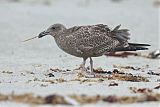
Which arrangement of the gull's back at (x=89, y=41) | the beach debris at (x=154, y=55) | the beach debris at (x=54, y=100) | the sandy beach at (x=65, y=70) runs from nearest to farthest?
the beach debris at (x=54, y=100) < the sandy beach at (x=65, y=70) < the gull's back at (x=89, y=41) < the beach debris at (x=154, y=55)

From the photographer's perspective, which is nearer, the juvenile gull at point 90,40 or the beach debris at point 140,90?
the beach debris at point 140,90

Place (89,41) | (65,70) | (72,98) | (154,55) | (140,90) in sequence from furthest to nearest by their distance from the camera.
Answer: (154,55) → (65,70) → (89,41) → (140,90) → (72,98)

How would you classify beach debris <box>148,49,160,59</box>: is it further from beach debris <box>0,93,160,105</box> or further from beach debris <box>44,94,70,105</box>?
beach debris <box>44,94,70,105</box>

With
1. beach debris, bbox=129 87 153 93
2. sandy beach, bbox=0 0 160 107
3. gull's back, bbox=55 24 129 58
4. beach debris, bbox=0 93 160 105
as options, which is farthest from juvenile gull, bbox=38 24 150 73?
beach debris, bbox=0 93 160 105

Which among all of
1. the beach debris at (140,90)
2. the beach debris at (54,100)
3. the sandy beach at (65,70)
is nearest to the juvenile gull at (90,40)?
Result: the sandy beach at (65,70)

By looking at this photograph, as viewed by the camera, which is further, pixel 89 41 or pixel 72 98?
pixel 89 41

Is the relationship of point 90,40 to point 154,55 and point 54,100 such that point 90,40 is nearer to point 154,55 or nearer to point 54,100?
point 54,100

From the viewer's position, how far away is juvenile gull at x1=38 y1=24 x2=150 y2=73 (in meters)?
9.43

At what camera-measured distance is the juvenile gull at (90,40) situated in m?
9.43

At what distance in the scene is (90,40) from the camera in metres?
9.48

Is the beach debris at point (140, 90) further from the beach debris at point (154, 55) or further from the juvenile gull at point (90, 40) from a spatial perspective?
the beach debris at point (154, 55)

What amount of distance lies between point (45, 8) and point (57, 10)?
641 mm

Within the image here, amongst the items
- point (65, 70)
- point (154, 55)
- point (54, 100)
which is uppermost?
point (154, 55)

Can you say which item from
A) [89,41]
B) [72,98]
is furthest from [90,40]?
[72,98]
